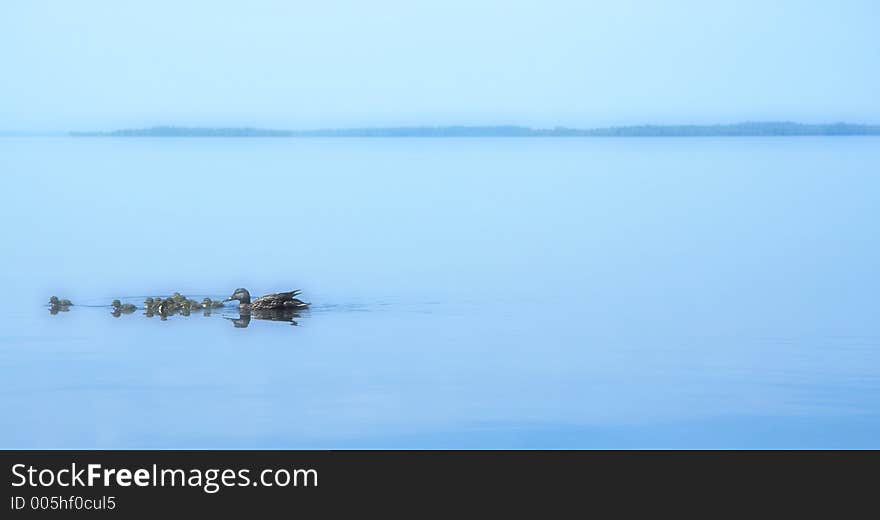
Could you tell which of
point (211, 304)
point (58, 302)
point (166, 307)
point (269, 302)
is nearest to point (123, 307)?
point (166, 307)

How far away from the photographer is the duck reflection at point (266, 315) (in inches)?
795

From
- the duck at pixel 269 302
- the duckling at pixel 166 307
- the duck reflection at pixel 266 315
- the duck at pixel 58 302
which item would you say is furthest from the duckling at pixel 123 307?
the duck reflection at pixel 266 315

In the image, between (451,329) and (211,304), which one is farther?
(211,304)

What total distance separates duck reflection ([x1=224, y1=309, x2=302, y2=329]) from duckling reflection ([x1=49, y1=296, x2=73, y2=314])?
2.49m

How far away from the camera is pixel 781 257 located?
1120 inches

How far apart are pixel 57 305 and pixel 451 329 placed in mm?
5656

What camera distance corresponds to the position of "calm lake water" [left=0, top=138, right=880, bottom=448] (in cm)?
1427

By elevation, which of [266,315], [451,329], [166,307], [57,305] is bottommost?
[451,329]

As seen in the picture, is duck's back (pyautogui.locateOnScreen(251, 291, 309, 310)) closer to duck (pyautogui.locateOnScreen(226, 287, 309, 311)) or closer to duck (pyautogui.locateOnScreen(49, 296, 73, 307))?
duck (pyautogui.locateOnScreen(226, 287, 309, 311))

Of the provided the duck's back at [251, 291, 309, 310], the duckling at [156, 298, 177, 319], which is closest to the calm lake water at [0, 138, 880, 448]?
the duckling at [156, 298, 177, 319]

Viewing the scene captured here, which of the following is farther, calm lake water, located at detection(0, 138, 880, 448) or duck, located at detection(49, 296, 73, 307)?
duck, located at detection(49, 296, 73, 307)

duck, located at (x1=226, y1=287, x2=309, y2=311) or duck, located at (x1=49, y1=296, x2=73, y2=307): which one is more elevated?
duck, located at (x1=49, y1=296, x2=73, y2=307)

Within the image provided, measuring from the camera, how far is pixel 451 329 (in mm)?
19531

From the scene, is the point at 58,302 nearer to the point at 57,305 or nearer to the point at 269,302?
the point at 57,305
